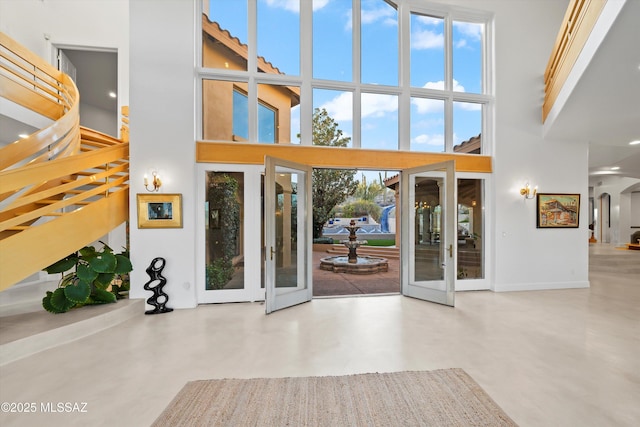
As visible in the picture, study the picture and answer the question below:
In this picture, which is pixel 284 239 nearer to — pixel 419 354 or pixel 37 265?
pixel 419 354

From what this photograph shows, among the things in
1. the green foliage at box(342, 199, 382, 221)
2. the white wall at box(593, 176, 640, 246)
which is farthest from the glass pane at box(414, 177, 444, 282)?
the white wall at box(593, 176, 640, 246)

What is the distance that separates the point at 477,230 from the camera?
5.70m

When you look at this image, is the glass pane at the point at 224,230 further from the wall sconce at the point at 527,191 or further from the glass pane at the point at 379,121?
the wall sconce at the point at 527,191

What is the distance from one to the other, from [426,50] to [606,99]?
312cm

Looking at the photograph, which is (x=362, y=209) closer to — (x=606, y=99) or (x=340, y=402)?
(x=606, y=99)

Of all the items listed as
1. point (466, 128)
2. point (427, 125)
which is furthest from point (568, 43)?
point (427, 125)

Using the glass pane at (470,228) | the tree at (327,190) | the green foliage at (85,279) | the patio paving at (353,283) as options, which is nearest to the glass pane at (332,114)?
the glass pane at (470,228)

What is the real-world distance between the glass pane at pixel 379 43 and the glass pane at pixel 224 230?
3232 mm

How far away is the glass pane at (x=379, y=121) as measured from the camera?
5.32 meters

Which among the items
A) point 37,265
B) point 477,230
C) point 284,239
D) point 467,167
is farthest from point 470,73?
point 37,265

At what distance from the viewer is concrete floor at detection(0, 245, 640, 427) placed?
2170 millimetres

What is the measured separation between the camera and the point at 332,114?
535cm

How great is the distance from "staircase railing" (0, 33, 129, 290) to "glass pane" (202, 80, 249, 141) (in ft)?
4.76

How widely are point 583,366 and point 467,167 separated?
147 inches
